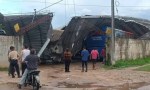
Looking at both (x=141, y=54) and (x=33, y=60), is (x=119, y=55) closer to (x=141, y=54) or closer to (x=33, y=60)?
(x=141, y=54)

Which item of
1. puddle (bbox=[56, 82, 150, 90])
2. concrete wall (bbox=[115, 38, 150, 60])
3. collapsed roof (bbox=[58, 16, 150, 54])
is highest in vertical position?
collapsed roof (bbox=[58, 16, 150, 54])

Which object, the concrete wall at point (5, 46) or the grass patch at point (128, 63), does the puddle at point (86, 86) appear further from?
the grass patch at point (128, 63)

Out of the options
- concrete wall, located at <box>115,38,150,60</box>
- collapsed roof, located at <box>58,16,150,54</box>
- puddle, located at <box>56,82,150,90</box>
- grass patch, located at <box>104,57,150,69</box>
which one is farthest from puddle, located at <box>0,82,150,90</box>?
collapsed roof, located at <box>58,16,150,54</box>

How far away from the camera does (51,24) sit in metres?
31.8

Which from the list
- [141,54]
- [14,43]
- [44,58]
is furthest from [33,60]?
[141,54]

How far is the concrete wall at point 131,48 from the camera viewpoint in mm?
31500

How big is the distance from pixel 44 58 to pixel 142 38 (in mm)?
10548

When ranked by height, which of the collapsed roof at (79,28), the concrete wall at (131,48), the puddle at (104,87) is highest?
the collapsed roof at (79,28)

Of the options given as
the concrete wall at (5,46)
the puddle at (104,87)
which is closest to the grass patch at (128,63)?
the concrete wall at (5,46)

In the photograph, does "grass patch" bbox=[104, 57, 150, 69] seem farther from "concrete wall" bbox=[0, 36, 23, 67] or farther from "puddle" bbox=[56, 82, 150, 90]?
"puddle" bbox=[56, 82, 150, 90]

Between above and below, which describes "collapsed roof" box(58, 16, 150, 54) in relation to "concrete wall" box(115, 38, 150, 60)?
above

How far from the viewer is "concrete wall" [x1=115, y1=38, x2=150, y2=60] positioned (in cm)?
3150

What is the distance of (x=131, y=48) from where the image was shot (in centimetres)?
3400

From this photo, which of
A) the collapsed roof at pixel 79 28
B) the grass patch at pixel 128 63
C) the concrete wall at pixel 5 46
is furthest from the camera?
the collapsed roof at pixel 79 28
